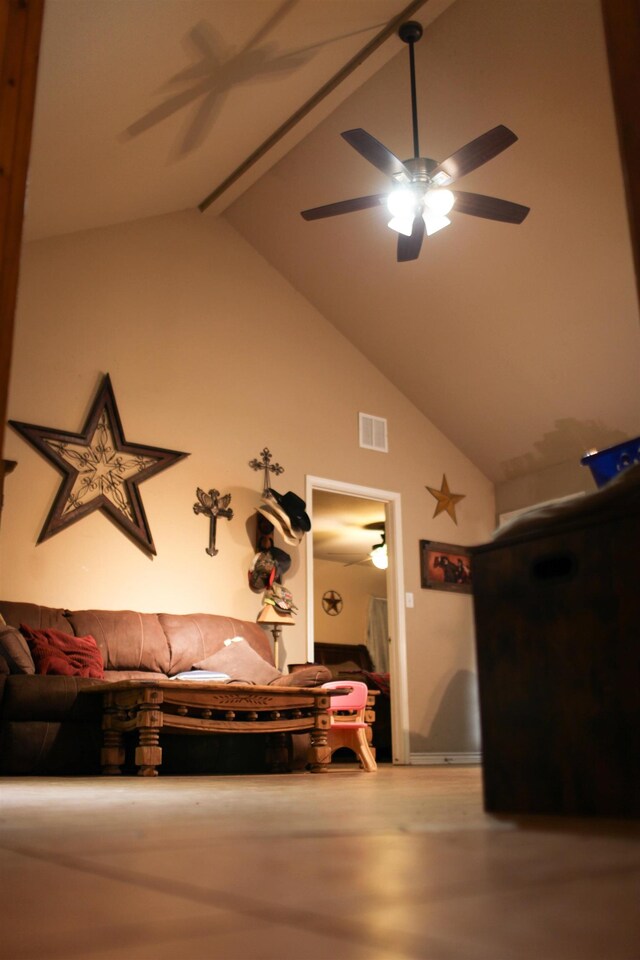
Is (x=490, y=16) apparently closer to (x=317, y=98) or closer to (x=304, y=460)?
(x=317, y=98)

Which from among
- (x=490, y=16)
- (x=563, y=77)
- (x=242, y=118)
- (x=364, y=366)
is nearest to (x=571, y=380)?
(x=364, y=366)

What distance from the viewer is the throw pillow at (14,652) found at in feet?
13.1

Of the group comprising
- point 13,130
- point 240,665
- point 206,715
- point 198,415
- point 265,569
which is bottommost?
point 206,715

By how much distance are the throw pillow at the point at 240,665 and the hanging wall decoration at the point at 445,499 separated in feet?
9.02

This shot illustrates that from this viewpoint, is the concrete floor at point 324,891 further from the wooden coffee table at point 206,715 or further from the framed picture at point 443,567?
the framed picture at point 443,567

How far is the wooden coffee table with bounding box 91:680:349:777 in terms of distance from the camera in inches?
150

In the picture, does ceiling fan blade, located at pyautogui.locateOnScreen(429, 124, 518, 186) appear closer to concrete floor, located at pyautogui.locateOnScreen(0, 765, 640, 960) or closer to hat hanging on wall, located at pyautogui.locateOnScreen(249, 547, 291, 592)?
hat hanging on wall, located at pyautogui.locateOnScreen(249, 547, 291, 592)

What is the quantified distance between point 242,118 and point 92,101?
137cm

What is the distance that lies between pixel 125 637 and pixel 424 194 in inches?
124

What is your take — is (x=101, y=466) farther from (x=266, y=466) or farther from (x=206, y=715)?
(x=206, y=715)

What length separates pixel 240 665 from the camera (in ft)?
16.7

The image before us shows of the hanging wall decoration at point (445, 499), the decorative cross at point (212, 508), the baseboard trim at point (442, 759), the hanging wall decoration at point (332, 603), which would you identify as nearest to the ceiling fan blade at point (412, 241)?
the decorative cross at point (212, 508)

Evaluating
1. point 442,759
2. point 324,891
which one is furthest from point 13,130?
point 442,759

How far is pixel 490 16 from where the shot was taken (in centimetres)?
478
